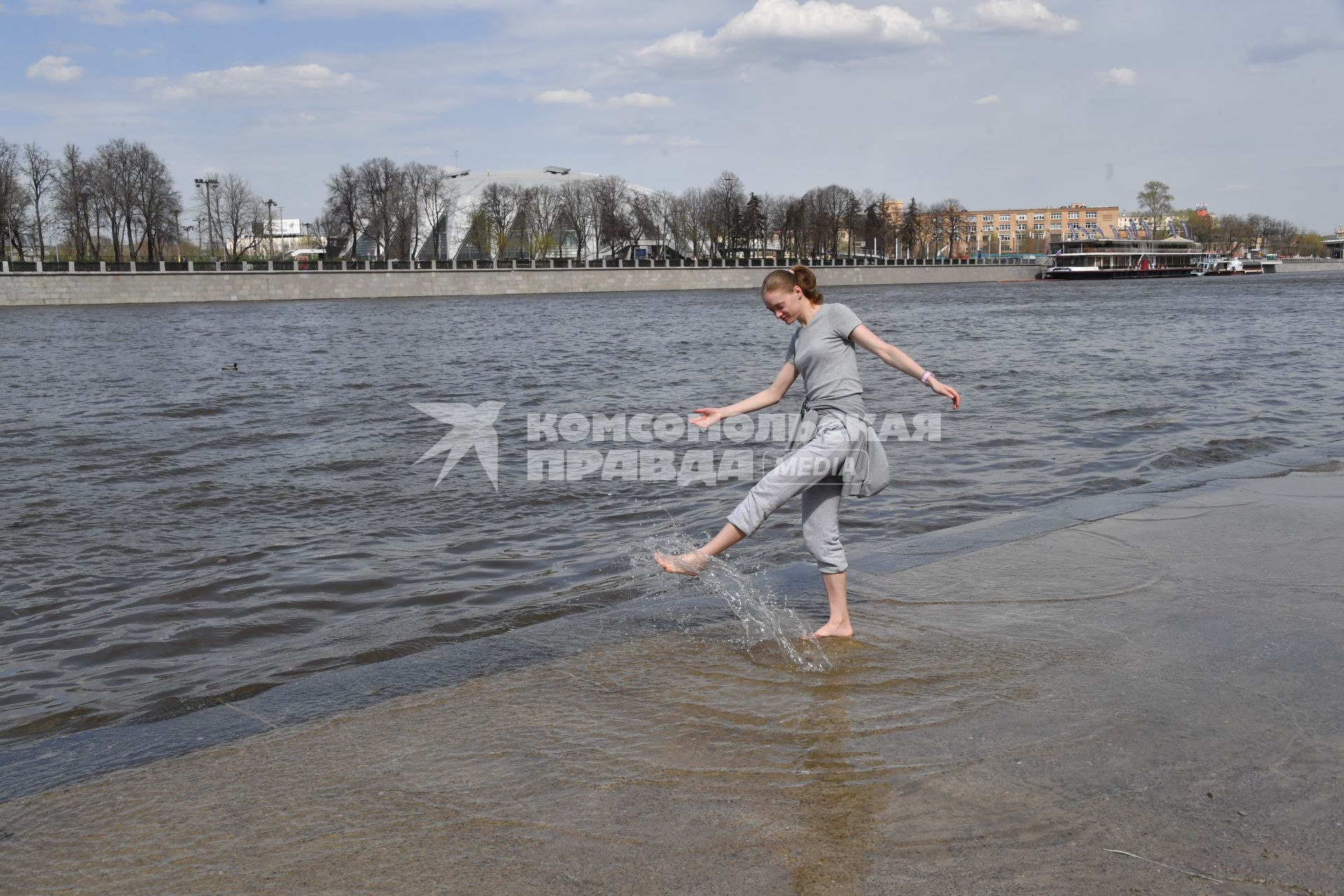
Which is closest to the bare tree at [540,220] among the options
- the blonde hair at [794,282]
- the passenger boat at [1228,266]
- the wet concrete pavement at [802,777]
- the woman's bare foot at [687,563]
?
the passenger boat at [1228,266]

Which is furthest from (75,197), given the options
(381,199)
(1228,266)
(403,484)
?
(1228,266)

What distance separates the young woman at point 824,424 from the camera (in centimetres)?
477

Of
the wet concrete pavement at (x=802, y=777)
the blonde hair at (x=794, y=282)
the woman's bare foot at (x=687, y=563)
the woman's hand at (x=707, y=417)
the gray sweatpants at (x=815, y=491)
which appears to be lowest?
the wet concrete pavement at (x=802, y=777)

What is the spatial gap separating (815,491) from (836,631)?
24.9 inches

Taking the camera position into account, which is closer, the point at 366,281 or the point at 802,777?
the point at 802,777

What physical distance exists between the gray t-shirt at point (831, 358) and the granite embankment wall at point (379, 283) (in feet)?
253

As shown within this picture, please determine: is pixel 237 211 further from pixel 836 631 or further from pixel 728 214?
pixel 836 631

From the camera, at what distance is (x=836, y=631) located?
4.95 metres

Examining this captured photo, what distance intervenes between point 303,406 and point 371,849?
1606 centimetres

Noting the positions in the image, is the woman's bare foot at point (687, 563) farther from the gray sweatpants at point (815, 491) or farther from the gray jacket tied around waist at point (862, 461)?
the gray jacket tied around waist at point (862, 461)

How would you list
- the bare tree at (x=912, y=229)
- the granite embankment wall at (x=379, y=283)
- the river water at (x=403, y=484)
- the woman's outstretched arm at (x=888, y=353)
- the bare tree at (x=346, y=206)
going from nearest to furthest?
the woman's outstretched arm at (x=888, y=353)
the river water at (x=403, y=484)
the granite embankment wall at (x=379, y=283)
the bare tree at (x=346, y=206)
the bare tree at (x=912, y=229)

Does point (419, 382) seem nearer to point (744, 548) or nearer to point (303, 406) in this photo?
point (303, 406)

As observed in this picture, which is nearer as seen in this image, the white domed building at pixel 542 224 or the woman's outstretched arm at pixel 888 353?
the woman's outstretched arm at pixel 888 353

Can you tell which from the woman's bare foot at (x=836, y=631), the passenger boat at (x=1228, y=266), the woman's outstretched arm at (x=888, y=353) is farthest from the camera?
the passenger boat at (x=1228, y=266)
